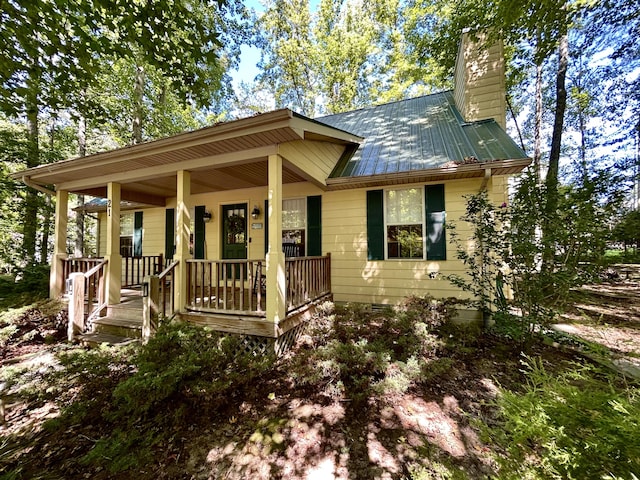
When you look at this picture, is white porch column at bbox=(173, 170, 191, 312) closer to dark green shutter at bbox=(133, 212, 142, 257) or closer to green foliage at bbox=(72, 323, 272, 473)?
green foliage at bbox=(72, 323, 272, 473)

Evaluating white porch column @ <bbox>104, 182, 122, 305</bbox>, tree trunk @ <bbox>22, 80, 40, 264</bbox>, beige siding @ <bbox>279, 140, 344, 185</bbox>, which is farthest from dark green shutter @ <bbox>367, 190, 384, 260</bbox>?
tree trunk @ <bbox>22, 80, 40, 264</bbox>

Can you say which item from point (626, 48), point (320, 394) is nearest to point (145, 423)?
point (320, 394)

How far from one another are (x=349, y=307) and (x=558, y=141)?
30.3 feet

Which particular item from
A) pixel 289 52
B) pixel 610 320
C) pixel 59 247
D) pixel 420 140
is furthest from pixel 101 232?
pixel 610 320

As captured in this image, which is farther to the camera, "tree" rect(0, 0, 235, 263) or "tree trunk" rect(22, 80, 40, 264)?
"tree trunk" rect(22, 80, 40, 264)

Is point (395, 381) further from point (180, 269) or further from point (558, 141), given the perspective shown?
point (558, 141)

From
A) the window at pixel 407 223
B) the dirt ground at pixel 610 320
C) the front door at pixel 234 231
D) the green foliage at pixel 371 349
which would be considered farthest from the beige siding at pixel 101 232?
the dirt ground at pixel 610 320

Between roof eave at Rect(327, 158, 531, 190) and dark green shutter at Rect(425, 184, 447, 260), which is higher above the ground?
roof eave at Rect(327, 158, 531, 190)

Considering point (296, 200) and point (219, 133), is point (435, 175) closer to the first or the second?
point (296, 200)

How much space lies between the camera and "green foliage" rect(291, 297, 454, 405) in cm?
324

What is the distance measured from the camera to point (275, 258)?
3834 millimetres

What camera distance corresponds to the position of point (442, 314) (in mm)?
4465

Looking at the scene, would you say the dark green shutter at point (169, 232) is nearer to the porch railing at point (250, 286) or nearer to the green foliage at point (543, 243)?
the porch railing at point (250, 286)

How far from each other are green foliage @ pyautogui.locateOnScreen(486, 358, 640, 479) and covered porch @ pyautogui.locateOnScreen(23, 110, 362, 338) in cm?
301
